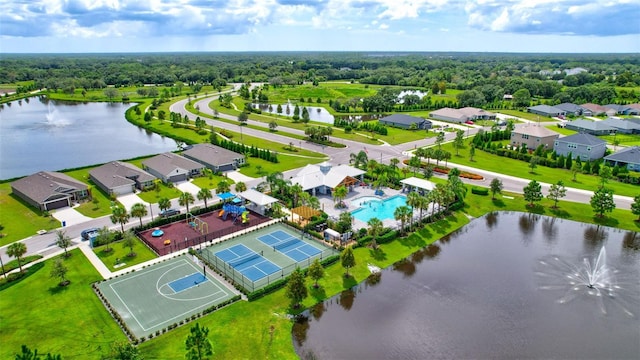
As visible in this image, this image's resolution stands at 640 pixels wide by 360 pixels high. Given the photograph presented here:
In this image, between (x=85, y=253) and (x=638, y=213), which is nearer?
(x=85, y=253)

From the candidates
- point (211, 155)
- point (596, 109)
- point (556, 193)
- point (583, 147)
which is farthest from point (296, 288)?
point (596, 109)

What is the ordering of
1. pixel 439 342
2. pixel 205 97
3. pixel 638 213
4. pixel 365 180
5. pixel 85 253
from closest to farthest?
pixel 439 342
pixel 85 253
pixel 638 213
pixel 365 180
pixel 205 97

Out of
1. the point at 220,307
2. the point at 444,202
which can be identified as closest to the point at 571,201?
the point at 444,202

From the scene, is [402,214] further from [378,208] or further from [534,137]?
[534,137]

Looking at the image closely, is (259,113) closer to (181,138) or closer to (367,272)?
(181,138)

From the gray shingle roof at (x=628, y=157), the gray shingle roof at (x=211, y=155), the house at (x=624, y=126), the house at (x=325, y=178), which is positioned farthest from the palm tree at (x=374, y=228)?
the house at (x=624, y=126)

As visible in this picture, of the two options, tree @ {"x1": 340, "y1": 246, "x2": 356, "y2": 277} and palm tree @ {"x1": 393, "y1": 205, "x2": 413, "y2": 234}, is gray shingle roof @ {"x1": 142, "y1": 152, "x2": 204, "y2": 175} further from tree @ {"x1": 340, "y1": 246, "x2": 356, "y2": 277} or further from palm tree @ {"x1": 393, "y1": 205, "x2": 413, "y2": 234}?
tree @ {"x1": 340, "y1": 246, "x2": 356, "y2": 277}

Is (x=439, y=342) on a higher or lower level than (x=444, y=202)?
lower

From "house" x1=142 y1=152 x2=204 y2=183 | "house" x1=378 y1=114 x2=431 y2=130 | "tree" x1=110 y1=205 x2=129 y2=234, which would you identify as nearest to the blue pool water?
"tree" x1=110 y1=205 x2=129 y2=234
